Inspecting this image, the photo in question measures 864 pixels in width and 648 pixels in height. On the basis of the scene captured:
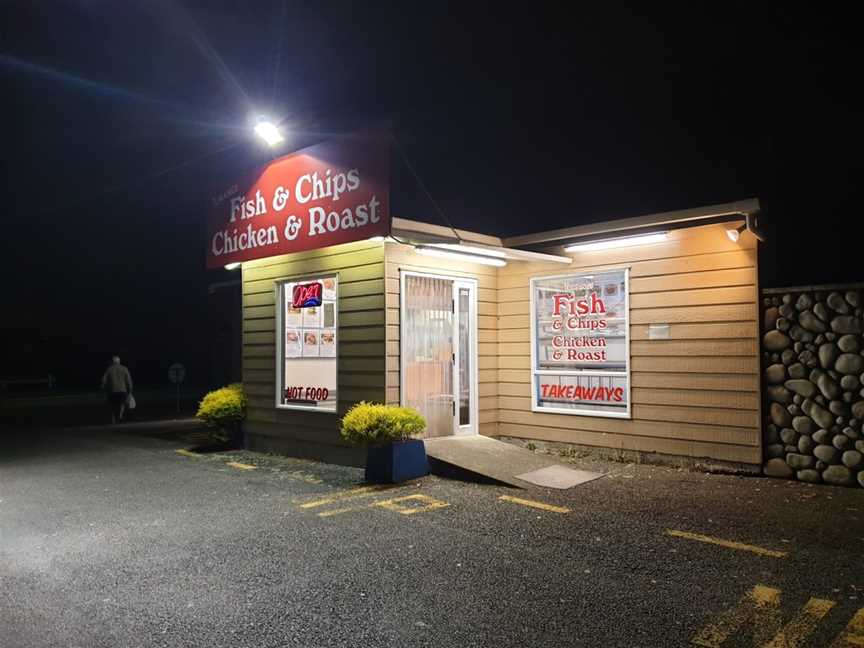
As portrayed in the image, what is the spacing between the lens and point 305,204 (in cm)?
916

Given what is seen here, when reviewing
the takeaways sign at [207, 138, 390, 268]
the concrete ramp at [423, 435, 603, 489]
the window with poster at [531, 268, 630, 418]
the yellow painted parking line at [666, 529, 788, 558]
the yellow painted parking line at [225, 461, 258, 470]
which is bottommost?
the yellow painted parking line at [225, 461, 258, 470]

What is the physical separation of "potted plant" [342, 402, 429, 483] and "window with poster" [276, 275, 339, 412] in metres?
1.60

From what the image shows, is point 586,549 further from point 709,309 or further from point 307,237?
point 307,237

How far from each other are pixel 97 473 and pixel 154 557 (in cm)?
442

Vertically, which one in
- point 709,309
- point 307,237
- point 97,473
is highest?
point 307,237

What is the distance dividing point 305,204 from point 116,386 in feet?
32.0

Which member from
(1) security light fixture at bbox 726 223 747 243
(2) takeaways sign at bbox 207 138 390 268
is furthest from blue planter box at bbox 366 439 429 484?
(1) security light fixture at bbox 726 223 747 243

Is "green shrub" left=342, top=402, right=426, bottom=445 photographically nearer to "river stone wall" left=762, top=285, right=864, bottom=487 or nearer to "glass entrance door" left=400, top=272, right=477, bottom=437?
"glass entrance door" left=400, top=272, right=477, bottom=437

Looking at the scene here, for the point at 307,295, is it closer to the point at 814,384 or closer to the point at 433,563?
the point at 433,563

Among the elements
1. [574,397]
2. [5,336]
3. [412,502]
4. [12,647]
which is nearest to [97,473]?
[412,502]

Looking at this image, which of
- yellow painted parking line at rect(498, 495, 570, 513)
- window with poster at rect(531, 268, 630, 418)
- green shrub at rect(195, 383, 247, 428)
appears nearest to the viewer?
yellow painted parking line at rect(498, 495, 570, 513)

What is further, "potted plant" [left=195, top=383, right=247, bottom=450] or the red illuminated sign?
"potted plant" [left=195, top=383, right=247, bottom=450]

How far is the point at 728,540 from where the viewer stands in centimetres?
530

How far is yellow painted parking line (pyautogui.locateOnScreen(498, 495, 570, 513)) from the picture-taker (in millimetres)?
6336
